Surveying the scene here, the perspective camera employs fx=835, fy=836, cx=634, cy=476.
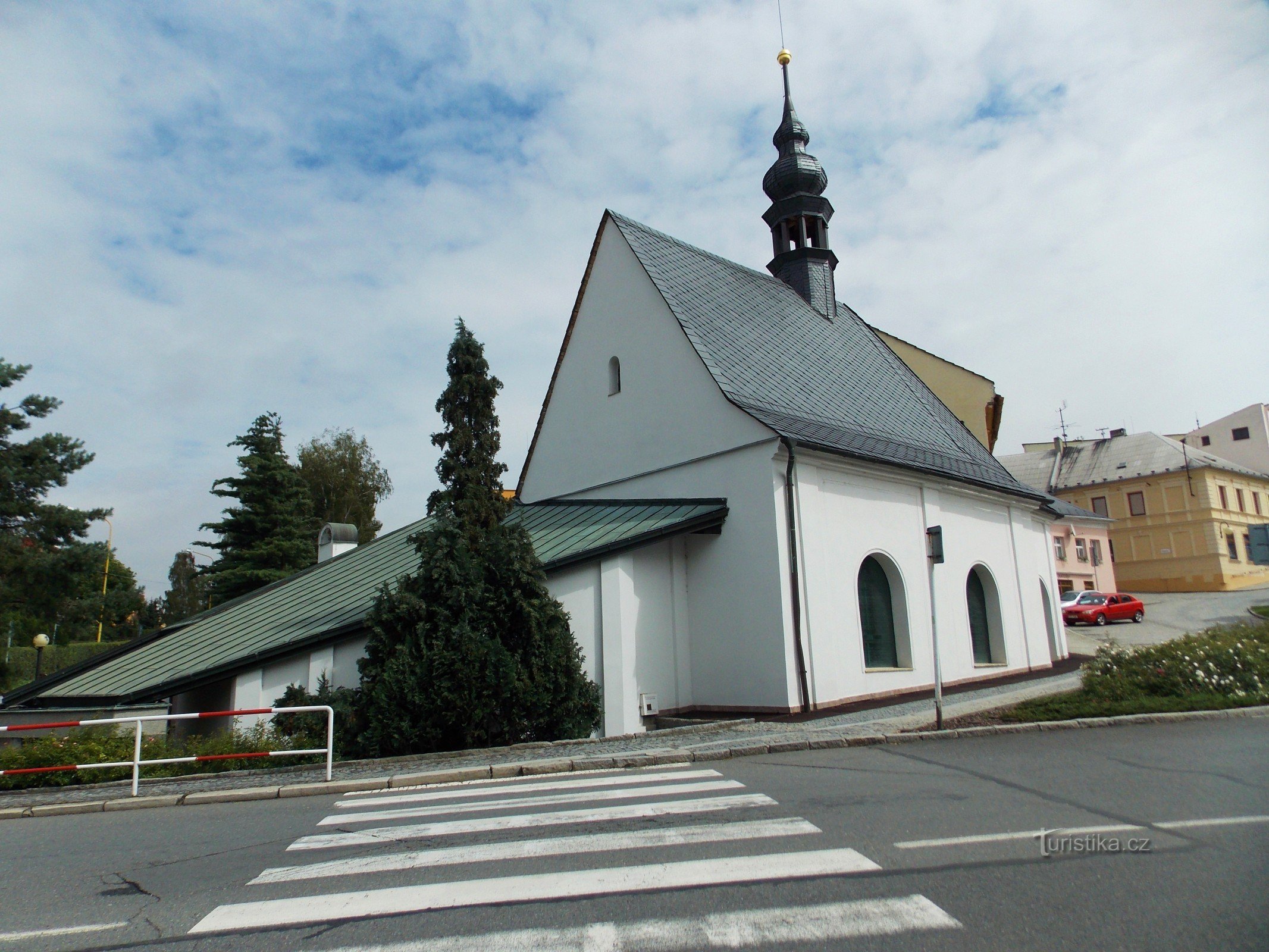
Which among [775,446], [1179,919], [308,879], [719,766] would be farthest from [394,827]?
[775,446]

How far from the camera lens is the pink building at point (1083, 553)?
45000mm

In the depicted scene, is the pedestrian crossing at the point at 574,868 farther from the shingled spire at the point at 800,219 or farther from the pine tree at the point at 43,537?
the pine tree at the point at 43,537

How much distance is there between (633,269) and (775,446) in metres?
6.54

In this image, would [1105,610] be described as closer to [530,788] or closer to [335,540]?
[335,540]

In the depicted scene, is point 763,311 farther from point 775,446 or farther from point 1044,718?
point 1044,718

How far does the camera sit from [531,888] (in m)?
4.85

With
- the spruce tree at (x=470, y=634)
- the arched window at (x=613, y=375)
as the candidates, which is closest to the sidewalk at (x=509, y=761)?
the spruce tree at (x=470, y=634)

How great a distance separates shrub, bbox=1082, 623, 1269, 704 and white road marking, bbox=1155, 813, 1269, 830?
21.5 feet

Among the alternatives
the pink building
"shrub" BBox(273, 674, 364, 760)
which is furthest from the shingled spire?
the pink building

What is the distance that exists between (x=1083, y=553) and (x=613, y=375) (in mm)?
37604

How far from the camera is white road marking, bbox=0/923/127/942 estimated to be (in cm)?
447

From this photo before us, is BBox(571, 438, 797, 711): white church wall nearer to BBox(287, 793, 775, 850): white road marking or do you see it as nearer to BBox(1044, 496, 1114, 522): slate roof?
BBox(287, 793, 775, 850): white road marking

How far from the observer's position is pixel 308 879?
5297mm

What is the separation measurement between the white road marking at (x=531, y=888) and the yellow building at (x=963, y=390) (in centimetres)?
2557
